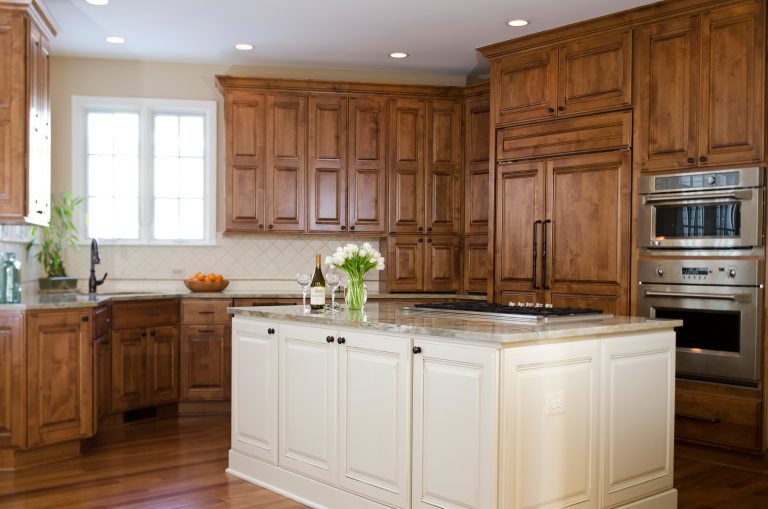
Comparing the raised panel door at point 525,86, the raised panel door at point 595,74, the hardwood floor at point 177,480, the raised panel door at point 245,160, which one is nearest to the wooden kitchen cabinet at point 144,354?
the hardwood floor at point 177,480

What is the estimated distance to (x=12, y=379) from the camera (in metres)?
4.43

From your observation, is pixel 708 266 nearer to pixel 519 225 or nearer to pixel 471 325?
pixel 519 225

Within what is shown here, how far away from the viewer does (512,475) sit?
290 centimetres

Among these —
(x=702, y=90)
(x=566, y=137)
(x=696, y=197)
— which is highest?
(x=702, y=90)

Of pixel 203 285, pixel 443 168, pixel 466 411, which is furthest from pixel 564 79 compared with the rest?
pixel 466 411

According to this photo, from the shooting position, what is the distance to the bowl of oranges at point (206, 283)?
6.20 metres

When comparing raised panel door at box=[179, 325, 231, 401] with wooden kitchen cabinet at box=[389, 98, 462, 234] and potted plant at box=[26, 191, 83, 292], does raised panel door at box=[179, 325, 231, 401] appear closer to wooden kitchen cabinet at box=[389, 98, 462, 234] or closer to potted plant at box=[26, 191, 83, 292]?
potted plant at box=[26, 191, 83, 292]

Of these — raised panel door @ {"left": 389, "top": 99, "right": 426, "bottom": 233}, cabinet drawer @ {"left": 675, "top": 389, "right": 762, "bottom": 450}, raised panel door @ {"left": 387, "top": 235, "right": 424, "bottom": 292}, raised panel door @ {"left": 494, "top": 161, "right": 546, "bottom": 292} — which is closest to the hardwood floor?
cabinet drawer @ {"left": 675, "top": 389, "right": 762, "bottom": 450}

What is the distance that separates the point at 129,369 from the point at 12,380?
1191 millimetres

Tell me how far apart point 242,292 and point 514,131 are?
2.43 meters

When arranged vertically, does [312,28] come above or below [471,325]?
above

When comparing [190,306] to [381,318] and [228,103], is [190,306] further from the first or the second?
[381,318]

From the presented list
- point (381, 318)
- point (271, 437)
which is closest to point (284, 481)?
point (271, 437)

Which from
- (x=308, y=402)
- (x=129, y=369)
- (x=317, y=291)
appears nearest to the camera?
(x=308, y=402)
